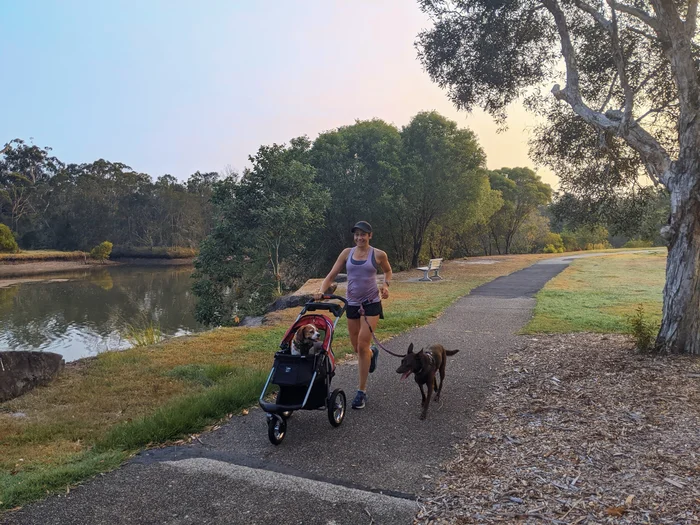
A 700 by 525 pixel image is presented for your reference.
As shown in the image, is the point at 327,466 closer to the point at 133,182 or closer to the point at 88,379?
the point at 88,379

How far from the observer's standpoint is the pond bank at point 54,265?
40.2 meters

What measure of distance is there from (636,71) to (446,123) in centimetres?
1657

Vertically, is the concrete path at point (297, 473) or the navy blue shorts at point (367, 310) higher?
the navy blue shorts at point (367, 310)

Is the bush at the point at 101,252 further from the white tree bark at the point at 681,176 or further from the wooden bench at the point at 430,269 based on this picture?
the white tree bark at the point at 681,176

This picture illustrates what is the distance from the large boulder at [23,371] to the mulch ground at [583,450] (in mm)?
5136

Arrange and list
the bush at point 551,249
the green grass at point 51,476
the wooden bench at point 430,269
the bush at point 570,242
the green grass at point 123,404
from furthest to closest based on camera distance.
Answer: the bush at point 570,242 < the bush at point 551,249 < the wooden bench at point 430,269 < the green grass at point 123,404 < the green grass at point 51,476

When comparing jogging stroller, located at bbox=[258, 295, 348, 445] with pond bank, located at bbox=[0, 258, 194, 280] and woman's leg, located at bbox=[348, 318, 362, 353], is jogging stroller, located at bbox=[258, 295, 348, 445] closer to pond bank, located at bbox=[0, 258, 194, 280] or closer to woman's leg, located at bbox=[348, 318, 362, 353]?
woman's leg, located at bbox=[348, 318, 362, 353]

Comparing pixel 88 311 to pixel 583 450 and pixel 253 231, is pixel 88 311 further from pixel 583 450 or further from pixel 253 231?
pixel 583 450

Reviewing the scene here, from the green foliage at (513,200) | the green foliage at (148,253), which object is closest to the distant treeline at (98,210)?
the green foliage at (148,253)

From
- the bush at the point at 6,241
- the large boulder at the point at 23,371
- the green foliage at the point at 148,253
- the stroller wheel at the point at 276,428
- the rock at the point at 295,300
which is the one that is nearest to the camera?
the stroller wheel at the point at 276,428

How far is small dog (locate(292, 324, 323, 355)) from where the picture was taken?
4.37 metres

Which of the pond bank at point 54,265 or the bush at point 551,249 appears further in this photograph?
the bush at point 551,249

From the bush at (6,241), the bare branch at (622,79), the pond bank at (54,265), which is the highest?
the bare branch at (622,79)

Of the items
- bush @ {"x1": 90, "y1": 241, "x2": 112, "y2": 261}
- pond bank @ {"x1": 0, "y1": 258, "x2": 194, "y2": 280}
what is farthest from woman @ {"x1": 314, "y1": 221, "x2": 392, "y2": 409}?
bush @ {"x1": 90, "y1": 241, "x2": 112, "y2": 261}
